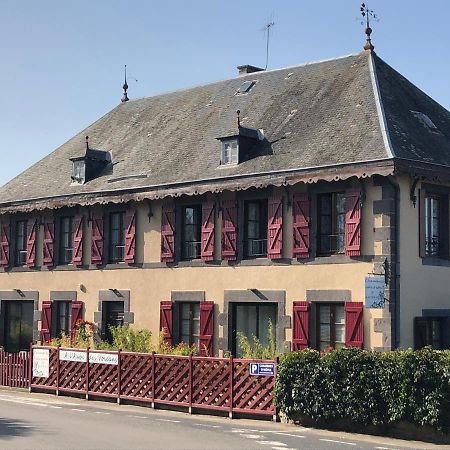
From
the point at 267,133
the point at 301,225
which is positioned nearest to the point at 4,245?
the point at 267,133

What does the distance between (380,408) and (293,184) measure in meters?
5.97

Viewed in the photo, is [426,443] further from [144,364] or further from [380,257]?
[144,364]

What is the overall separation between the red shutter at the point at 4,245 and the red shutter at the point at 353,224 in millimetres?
12579

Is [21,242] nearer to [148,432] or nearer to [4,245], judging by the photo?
[4,245]

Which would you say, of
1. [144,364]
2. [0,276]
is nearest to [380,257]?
[144,364]

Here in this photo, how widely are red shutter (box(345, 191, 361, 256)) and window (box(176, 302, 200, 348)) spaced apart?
16.3 feet

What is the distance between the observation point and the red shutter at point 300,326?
61.4 ft

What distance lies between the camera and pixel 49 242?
984 inches

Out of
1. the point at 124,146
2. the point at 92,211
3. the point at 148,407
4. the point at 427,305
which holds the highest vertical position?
the point at 124,146

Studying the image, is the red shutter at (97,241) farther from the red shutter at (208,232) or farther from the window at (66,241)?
the red shutter at (208,232)

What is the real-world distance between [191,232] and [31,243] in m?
6.39

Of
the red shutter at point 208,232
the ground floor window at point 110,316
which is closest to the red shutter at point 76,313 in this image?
the ground floor window at point 110,316

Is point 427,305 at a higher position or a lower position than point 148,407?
higher

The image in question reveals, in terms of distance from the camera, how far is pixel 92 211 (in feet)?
78.5
